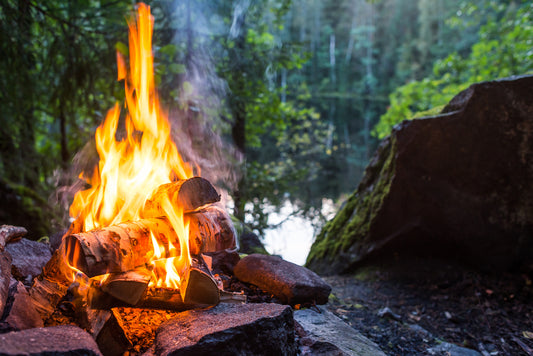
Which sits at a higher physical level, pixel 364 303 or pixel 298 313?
pixel 298 313

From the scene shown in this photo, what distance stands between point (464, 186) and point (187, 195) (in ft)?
10.8

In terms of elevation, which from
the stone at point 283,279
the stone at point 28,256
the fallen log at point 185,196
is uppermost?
the fallen log at point 185,196

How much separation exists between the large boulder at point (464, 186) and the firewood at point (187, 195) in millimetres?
2724

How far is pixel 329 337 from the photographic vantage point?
2.03 metres

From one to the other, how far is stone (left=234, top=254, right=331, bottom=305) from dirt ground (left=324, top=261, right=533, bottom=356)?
53cm

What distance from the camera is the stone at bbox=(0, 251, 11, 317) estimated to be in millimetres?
1534

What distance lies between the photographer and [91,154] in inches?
177

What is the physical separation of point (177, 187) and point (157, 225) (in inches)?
10.5

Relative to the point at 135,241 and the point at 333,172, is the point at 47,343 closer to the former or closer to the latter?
the point at 135,241

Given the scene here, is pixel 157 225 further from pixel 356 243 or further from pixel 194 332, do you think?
pixel 356 243

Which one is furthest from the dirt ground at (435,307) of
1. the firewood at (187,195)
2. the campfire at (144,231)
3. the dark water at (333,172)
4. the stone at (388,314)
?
the dark water at (333,172)

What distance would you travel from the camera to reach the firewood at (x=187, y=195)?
2.02 metres

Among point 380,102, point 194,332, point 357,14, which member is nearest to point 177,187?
point 194,332

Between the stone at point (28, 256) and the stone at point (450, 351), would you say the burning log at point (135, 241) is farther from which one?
the stone at point (450, 351)
